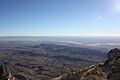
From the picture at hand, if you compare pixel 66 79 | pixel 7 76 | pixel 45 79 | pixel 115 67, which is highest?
pixel 115 67

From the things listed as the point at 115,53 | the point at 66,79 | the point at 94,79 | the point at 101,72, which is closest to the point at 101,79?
the point at 94,79

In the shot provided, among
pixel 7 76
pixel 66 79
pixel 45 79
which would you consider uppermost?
pixel 66 79

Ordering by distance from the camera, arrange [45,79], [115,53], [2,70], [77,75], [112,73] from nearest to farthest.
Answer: [112,73], [77,75], [115,53], [2,70], [45,79]

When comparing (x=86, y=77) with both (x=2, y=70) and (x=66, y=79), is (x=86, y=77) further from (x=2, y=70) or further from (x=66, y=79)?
(x=2, y=70)

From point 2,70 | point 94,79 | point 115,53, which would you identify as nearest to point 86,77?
point 94,79

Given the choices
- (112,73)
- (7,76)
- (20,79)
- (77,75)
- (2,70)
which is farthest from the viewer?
(20,79)

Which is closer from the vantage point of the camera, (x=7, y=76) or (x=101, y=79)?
(x=101, y=79)

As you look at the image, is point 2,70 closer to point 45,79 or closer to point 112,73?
point 112,73

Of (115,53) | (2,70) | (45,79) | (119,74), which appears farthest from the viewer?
(45,79)

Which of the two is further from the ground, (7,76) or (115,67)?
(115,67)
